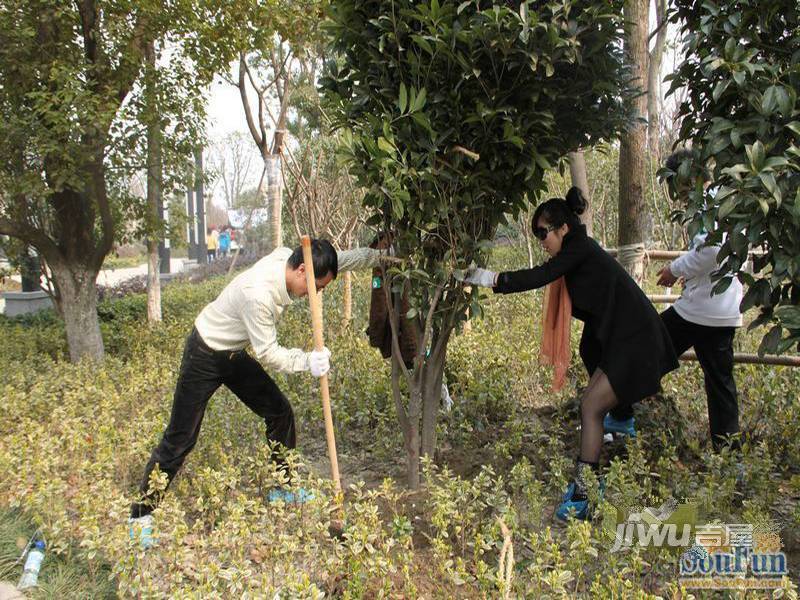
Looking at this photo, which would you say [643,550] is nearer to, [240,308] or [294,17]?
[240,308]

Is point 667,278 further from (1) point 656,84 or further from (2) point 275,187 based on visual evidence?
(1) point 656,84

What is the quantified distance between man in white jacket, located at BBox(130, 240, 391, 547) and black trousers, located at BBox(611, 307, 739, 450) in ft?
6.41

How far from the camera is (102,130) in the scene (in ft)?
18.1

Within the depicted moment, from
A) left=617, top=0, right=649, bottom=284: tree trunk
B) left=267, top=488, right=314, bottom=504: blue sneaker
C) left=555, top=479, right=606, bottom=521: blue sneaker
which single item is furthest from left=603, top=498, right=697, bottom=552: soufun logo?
left=617, top=0, right=649, bottom=284: tree trunk

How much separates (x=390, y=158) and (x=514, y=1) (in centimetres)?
87

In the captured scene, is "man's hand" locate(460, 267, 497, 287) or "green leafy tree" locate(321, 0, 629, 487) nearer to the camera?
"green leafy tree" locate(321, 0, 629, 487)

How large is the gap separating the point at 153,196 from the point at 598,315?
245 inches

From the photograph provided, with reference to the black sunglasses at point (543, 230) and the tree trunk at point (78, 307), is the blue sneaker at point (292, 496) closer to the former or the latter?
the black sunglasses at point (543, 230)

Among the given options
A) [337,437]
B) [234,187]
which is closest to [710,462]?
[337,437]

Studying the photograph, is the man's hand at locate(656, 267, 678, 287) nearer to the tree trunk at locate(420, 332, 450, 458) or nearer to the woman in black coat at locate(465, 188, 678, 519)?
the woman in black coat at locate(465, 188, 678, 519)

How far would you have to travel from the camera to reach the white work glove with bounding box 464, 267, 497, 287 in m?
3.14

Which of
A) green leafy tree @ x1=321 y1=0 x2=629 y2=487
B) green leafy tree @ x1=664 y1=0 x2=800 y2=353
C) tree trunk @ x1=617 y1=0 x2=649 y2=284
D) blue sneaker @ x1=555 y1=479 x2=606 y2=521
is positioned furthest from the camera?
tree trunk @ x1=617 y1=0 x2=649 y2=284

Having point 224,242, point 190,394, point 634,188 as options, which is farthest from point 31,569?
point 224,242

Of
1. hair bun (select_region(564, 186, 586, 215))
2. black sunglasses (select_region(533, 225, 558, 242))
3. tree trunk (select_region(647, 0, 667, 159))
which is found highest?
tree trunk (select_region(647, 0, 667, 159))
